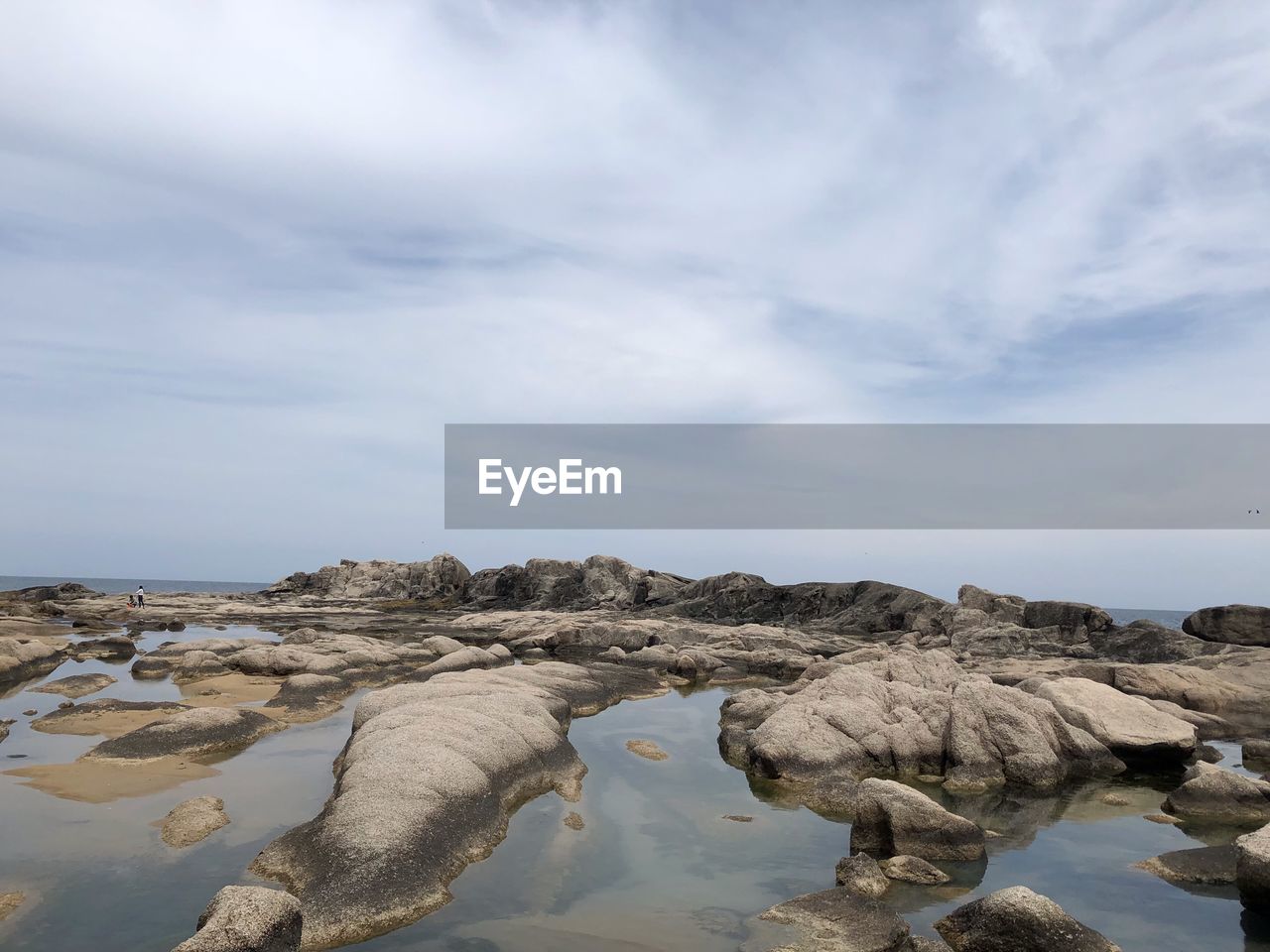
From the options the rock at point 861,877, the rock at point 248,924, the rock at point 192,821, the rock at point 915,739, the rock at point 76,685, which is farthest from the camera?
the rock at point 76,685

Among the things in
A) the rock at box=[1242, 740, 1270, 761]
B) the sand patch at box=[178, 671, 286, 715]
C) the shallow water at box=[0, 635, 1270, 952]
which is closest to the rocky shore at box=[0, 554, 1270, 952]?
the rock at box=[1242, 740, 1270, 761]

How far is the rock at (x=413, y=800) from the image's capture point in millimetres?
13570

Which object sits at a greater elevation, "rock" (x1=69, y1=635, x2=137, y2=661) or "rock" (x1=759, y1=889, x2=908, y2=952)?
"rock" (x1=69, y1=635, x2=137, y2=661)

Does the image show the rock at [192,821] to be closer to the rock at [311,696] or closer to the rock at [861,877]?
the rock at [311,696]

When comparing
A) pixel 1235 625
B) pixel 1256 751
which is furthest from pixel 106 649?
pixel 1235 625

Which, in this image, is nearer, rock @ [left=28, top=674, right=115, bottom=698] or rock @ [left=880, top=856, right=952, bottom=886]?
rock @ [left=880, top=856, right=952, bottom=886]

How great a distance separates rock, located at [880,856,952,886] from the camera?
16.0 metres

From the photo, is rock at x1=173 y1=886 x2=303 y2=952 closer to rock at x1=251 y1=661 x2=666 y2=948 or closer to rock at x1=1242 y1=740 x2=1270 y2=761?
rock at x1=251 y1=661 x2=666 y2=948

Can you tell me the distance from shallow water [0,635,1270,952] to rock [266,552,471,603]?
101617 mm

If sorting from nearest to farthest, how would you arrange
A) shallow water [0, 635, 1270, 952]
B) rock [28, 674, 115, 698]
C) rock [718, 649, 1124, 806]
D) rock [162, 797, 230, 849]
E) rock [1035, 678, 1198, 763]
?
1. shallow water [0, 635, 1270, 952]
2. rock [162, 797, 230, 849]
3. rock [718, 649, 1124, 806]
4. rock [1035, 678, 1198, 763]
5. rock [28, 674, 115, 698]

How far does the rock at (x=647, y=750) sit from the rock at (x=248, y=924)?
17.3m

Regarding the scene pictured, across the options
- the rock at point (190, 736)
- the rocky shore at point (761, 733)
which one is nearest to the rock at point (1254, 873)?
→ the rocky shore at point (761, 733)

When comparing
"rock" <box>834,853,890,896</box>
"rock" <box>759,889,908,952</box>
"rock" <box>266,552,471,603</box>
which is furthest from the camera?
"rock" <box>266,552,471,603</box>

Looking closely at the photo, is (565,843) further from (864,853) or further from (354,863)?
(864,853)
